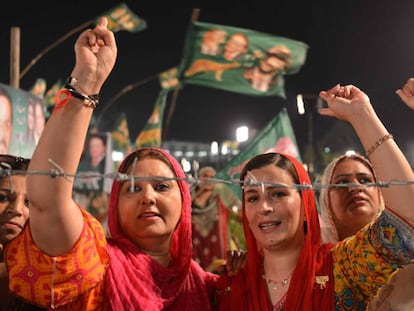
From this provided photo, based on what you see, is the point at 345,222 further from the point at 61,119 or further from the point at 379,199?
the point at 61,119

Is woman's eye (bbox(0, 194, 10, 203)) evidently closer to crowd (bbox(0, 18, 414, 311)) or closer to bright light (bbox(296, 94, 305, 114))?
crowd (bbox(0, 18, 414, 311))

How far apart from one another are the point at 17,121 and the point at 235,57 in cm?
413

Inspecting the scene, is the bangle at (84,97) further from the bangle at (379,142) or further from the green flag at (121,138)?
the green flag at (121,138)

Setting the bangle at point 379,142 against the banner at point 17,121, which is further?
the banner at point 17,121

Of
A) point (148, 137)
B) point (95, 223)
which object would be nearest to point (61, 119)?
point (95, 223)

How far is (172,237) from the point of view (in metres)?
2.82

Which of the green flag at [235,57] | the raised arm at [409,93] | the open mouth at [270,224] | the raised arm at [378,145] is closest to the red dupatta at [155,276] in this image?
the open mouth at [270,224]

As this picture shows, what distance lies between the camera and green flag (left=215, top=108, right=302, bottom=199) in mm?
7889

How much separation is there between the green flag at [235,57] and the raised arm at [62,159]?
265 inches

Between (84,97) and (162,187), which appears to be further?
(162,187)

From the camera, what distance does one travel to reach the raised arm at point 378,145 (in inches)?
82.5

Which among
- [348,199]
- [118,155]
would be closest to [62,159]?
[348,199]

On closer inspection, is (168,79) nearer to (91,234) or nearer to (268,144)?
(268,144)

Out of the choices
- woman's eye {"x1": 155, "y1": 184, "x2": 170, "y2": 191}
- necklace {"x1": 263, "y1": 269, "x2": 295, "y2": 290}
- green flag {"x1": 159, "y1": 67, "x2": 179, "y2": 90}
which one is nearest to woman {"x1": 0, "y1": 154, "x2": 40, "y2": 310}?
woman's eye {"x1": 155, "y1": 184, "x2": 170, "y2": 191}
